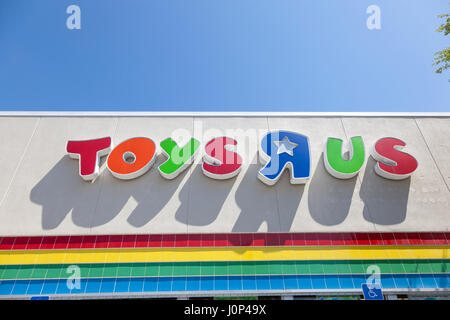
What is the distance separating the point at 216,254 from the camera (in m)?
8.37

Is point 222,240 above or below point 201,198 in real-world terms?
below

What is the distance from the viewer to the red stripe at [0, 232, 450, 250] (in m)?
8.48

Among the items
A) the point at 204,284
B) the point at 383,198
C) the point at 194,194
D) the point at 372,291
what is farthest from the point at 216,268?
the point at 383,198

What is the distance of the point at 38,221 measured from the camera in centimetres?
894

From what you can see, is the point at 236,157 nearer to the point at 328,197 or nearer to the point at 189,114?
the point at 189,114

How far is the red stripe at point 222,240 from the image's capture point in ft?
27.8

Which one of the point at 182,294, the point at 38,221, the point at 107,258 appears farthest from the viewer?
the point at 38,221

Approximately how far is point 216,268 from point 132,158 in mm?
5047

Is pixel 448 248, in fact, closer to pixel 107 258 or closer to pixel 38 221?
pixel 107 258

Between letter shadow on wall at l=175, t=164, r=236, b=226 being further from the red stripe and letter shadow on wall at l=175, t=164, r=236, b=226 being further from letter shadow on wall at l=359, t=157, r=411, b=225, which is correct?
letter shadow on wall at l=359, t=157, r=411, b=225

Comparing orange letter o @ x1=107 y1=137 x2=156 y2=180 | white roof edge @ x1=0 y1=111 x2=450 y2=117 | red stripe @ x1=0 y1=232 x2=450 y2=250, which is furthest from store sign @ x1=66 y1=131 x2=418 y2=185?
red stripe @ x1=0 y1=232 x2=450 y2=250

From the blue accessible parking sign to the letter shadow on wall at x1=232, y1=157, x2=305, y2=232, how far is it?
259 cm

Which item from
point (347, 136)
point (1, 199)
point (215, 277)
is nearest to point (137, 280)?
point (215, 277)
